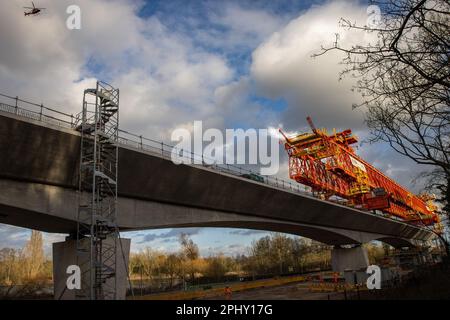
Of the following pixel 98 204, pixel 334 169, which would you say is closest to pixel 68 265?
pixel 98 204

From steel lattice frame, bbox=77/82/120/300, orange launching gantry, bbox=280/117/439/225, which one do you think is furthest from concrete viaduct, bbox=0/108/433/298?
orange launching gantry, bbox=280/117/439/225

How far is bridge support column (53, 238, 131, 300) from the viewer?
736 inches

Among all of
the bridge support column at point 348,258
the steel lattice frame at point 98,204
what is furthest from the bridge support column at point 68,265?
the bridge support column at point 348,258

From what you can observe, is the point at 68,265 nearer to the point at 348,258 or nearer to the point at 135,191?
the point at 135,191

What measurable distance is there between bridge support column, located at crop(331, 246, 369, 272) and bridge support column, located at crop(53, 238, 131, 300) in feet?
119

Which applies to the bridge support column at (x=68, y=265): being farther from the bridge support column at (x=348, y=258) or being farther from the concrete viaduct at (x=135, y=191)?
the bridge support column at (x=348, y=258)

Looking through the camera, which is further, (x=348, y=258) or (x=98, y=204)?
(x=348, y=258)

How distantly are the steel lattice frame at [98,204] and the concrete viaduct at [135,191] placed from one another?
59 centimetres

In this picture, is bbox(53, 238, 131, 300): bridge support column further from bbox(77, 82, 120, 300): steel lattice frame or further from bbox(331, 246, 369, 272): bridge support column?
bbox(331, 246, 369, 272): bridge support column

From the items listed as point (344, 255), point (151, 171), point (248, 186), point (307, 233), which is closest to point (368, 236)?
point (344, 255)

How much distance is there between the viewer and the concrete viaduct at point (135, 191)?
54.6 feet

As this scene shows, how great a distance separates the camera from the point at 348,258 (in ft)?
163

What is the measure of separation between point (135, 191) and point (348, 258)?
37.0 metres

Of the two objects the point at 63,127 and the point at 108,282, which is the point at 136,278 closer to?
the point at 108,282
